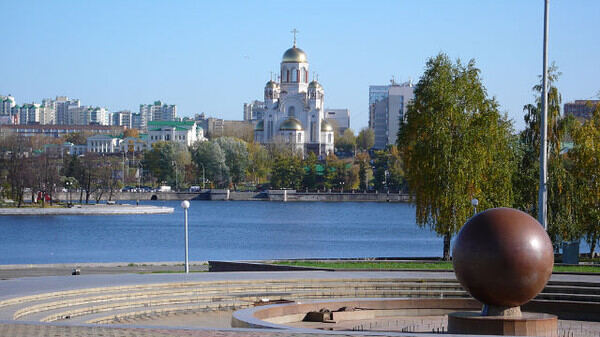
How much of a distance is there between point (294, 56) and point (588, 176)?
146079 mm

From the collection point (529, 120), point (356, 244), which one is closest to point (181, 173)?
point (356, 244)

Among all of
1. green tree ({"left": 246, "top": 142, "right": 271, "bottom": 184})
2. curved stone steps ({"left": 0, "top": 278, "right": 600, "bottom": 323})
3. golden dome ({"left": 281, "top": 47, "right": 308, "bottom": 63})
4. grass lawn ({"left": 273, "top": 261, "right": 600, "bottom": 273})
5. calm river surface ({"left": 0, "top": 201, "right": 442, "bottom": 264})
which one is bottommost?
calm river surface ({"left": 0, "top": 201, "right": 442, "bottom": 264})

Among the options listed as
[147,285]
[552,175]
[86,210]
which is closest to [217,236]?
[86,210]

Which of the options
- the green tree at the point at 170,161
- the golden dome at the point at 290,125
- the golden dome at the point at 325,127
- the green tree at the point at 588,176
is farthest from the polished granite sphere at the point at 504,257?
the golden dome at the point at 325,127

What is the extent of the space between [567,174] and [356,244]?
25.8m

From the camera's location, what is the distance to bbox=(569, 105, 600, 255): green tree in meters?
33.6

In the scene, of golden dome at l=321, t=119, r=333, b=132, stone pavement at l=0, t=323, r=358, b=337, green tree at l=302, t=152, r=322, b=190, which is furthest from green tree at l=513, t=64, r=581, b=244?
golden dome at l=321, t=119, r=333, b=132

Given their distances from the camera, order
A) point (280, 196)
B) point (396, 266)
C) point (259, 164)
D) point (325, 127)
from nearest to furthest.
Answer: point (396, 266)
point (280, 196)
point (259, 164)
point (325, 127)

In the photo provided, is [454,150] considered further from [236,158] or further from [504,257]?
[236,158]

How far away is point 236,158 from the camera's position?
141000mm

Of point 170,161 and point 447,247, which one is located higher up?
point 170,161

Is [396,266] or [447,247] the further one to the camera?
[447,247]

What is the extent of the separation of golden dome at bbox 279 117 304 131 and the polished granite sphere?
523 feet

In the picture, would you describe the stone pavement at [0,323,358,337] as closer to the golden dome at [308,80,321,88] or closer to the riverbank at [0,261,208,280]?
the riverbank at [0,261,208,280]
